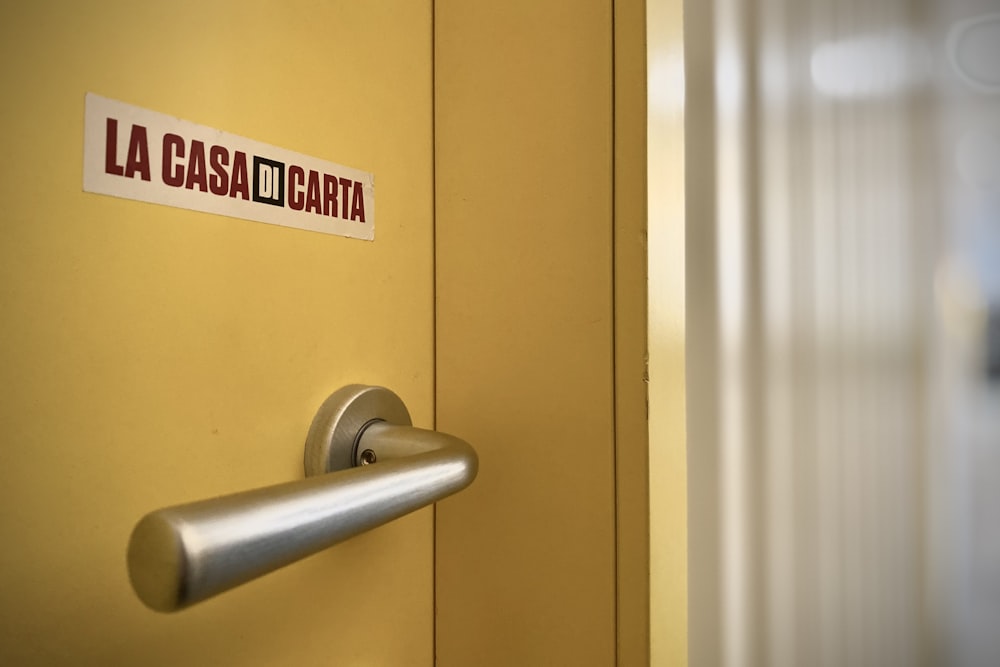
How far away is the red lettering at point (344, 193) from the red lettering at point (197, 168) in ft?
0.20

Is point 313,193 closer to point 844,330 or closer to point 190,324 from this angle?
point 190,324

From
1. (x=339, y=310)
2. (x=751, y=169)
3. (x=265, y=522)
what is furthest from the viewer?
(x=751, y=169)

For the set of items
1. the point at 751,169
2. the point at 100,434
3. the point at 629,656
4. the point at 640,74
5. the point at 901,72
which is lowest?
the point at 629,656

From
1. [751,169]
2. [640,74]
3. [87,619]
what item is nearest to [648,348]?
[640,74]

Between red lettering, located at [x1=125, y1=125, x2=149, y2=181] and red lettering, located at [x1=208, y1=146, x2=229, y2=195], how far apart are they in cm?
2

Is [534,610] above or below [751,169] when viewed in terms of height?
below

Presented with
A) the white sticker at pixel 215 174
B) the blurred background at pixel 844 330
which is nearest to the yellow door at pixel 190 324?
the white sticker at pixel 215 174

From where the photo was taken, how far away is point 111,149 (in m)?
0.18

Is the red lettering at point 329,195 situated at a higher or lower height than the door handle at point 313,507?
higher

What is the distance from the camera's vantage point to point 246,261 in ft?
0.72

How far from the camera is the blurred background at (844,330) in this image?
1128 millimetres

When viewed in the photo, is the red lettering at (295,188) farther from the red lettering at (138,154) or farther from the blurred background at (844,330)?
the blurred background at (844,330)

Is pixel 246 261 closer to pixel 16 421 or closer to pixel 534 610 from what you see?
pixel 16 421

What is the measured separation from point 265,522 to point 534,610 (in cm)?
18
